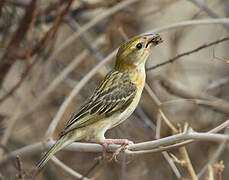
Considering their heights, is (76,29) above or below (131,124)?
above

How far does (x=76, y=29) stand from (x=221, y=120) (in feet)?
5.88

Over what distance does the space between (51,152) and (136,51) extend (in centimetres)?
93

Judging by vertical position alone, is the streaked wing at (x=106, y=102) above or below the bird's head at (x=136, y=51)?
below

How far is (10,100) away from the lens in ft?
28.9

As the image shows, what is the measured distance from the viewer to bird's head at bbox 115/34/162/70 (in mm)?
4973

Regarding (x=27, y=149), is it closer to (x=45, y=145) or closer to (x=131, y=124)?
(x=45, y=145)

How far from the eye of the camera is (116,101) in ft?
16.6

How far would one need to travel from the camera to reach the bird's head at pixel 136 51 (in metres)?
4.97

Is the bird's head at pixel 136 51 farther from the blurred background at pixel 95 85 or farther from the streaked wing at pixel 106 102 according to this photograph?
the blurred background at pixel 95 85

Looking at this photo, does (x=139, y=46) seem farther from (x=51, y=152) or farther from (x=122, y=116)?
(x=51, y=152)

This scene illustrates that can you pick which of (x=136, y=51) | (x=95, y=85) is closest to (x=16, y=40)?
(x=95, y=85)

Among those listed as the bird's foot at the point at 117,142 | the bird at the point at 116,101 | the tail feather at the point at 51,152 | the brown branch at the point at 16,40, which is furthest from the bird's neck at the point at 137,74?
the brown branch at the point at 16,40

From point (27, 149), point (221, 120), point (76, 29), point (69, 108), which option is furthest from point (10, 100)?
point (27, 149)

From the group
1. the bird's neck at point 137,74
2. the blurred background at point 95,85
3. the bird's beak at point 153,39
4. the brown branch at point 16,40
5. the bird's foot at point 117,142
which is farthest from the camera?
the blurred background at point 95,85
